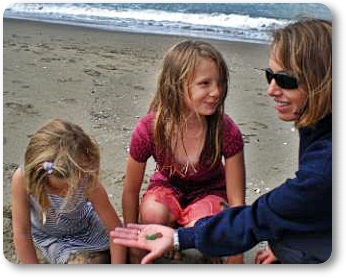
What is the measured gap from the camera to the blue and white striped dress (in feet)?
3.56

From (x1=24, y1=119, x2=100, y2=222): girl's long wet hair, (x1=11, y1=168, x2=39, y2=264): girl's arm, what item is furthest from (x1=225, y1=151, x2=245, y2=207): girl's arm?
(x1=11, y1=168, x2=39, y2=264): girl's arm

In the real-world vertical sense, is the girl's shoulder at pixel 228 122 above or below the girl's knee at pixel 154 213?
above

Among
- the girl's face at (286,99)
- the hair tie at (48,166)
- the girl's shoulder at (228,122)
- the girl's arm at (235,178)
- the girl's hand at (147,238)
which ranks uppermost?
the girl's face at (286,99)

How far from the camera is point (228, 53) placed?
106 cm

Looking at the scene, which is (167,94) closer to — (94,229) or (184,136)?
(184,136)

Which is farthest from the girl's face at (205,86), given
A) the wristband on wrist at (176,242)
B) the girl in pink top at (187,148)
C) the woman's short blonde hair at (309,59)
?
the wristband on wrist at (176,242)

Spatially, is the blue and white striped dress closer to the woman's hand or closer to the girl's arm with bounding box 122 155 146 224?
the girl's arm with bounding box 122 155 146 224

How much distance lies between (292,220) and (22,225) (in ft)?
1.47

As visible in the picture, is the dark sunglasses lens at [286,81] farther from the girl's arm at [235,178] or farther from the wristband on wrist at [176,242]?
the wristband on wrist at [176,242]

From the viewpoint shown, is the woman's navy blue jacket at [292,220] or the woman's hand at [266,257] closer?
the woman's navy blue jacket at [292,220]

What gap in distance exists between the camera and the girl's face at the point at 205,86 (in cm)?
103

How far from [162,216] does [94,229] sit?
0.41 feet

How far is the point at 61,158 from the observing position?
1018 mm

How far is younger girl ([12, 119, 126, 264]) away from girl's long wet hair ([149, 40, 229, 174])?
0.12 m
